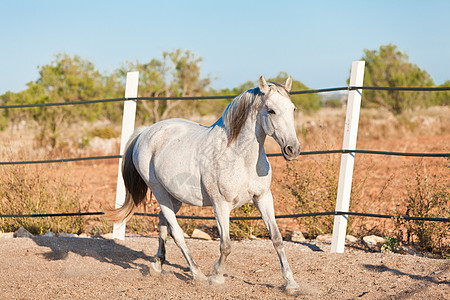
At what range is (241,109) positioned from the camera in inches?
140

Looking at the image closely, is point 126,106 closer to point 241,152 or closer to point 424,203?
point 241,152

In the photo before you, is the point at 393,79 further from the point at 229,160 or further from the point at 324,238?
the point at 229,160

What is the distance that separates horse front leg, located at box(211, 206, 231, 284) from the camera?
11.9 feet

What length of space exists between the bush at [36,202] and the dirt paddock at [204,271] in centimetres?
71

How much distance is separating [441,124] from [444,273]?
13.5m

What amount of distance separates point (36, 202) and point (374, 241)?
4.27 metres

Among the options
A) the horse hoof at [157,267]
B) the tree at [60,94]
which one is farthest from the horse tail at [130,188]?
the tree at [60,94]

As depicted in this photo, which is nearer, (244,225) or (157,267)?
(157,267)

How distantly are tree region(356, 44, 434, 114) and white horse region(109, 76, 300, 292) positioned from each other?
1825 cm

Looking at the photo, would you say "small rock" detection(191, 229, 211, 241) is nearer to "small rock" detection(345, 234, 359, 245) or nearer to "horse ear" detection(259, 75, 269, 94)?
"small rock" detection(345, 234, 359, 245)

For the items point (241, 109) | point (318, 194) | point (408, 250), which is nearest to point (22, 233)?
point (318, 194)

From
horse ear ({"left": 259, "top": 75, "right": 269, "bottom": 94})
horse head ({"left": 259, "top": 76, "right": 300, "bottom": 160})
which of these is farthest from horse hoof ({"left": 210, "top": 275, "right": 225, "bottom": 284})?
horse ear ({"left": 259, "top": 75, "right": 269, "bottom": 94})

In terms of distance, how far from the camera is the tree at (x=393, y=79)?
22203 millimetres

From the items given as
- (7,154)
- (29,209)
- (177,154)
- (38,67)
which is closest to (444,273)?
(177,154)
